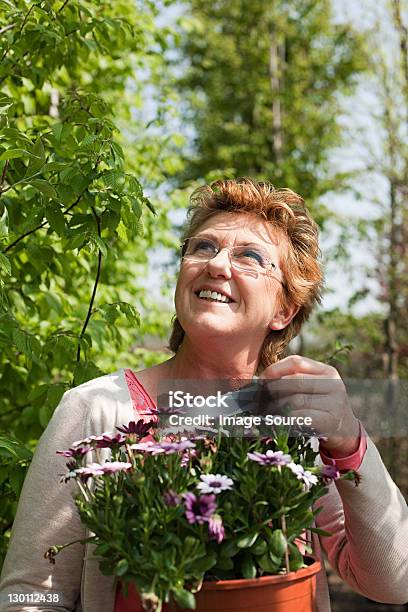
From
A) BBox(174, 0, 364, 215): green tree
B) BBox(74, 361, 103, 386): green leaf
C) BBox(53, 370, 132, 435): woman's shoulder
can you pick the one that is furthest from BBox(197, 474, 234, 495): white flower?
BBox(174, 0, 364, 215): green tree

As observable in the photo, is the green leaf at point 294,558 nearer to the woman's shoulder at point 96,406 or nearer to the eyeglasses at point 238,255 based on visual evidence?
the woman's shoulder at point 96,406

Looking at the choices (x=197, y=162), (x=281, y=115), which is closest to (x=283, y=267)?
(x=281, y=115)

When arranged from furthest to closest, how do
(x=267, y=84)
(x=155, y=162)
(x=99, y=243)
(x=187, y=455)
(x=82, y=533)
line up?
1. (x=267, y=84)
2. (x=155, y=162)
3. (x=99, y=243)
4. (x=82, y=533)
5. (x=187, y=455)

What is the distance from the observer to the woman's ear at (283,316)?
1.64 m

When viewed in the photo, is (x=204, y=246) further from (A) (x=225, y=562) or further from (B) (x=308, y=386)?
(A) (x=225, y=562)

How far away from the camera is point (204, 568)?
0.91m

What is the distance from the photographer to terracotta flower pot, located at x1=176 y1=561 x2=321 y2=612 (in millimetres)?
962

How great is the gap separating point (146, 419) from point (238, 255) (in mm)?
377

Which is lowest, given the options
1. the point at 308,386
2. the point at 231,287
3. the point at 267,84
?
the point at 308,386

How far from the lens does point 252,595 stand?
0.98 m

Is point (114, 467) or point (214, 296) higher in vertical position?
point (214, 296)

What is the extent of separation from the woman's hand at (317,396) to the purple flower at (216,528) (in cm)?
29

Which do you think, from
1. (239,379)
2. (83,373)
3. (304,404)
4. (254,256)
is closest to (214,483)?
(304,404)

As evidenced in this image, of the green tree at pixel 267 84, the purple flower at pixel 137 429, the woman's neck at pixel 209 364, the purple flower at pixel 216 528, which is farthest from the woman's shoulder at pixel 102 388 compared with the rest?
the green tree at pixel 267 84
